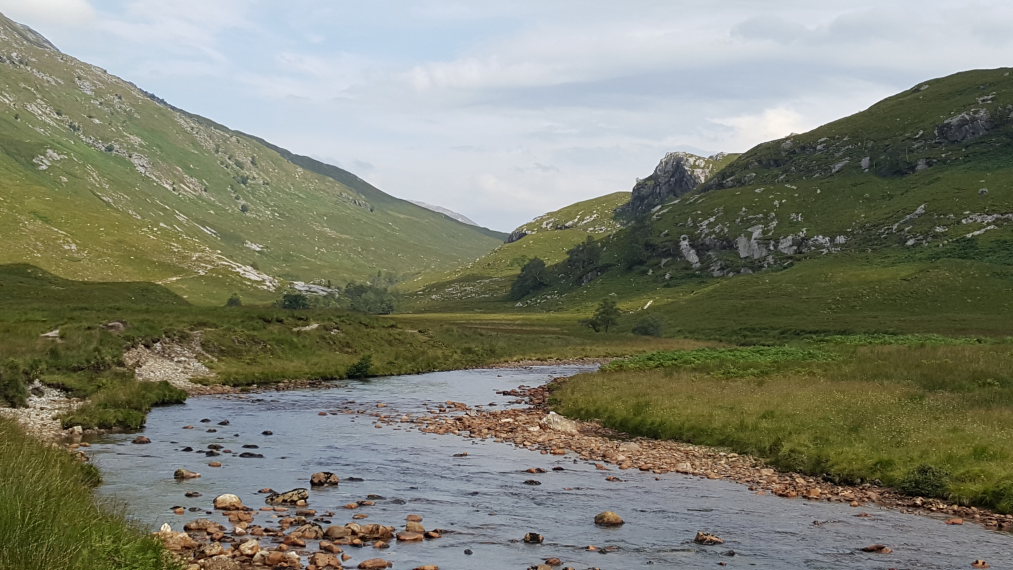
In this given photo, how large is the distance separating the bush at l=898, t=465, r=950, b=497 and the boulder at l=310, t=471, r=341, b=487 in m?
18.6

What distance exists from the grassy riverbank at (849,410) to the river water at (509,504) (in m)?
3.77

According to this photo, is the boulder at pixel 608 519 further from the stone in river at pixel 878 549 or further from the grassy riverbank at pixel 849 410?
the grassy riverbank at pixel 849 410

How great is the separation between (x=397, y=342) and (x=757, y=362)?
40.9 metres

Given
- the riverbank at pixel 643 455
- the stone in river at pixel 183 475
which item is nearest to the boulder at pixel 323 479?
the stone in river at pixel 183 475

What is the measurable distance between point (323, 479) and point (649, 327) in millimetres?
100188

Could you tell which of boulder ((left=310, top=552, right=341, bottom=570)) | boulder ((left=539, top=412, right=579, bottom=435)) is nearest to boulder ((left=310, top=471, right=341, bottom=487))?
boulder ((left=310, top=552, right=341, bottom=570))

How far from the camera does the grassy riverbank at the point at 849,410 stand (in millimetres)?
25031

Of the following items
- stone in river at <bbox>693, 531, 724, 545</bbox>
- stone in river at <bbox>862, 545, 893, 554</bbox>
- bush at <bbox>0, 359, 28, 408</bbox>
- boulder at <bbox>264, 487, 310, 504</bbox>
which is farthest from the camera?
bush at <bbox>0, 359, 28, 408</bbox>

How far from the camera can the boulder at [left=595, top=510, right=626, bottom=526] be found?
2086 cm

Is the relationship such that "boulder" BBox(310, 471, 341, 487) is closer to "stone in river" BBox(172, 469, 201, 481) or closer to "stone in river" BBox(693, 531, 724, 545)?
"stone in river" BBox(172, 469, 201, 481)

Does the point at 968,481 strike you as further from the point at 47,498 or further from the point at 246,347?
the point at 246,347

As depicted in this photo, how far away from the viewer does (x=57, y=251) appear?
172 metres

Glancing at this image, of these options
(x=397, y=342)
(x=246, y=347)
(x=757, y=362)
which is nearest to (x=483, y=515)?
(x=757, y=362)

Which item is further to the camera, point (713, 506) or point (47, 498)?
point (713, 506)
